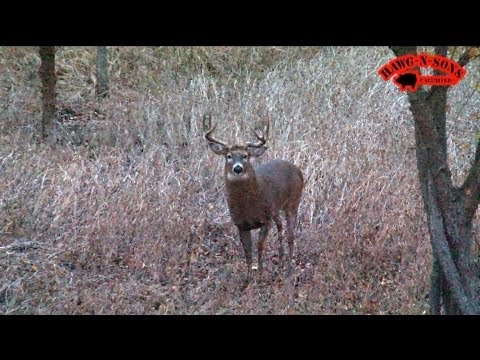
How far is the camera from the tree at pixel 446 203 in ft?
18.2

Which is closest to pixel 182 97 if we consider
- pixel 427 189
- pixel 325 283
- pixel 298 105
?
pixel 298 105

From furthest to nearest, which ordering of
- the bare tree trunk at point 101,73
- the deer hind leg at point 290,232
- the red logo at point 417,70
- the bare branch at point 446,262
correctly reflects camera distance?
1. the bare tree trunk at point 101,73
2. the deer hind leg at point 290,232
3. the bare branch at point 446,262
4. the red logo at point 417,70

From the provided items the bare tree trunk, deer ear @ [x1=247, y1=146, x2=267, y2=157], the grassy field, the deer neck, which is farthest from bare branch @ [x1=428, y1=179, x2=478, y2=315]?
the bare tree trunk

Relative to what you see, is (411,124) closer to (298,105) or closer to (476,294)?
(298,105)

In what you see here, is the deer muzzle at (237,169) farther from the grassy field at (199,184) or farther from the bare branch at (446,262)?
the bare branch at (446,262)

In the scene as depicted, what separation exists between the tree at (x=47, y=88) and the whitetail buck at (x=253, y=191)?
418 cm

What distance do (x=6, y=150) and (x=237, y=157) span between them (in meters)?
4.08

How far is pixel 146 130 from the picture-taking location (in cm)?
1177

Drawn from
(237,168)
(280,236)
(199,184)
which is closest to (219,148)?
(237,168)

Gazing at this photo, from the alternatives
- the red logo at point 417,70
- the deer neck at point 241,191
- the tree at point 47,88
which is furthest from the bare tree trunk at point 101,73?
the red logo at point 417,70

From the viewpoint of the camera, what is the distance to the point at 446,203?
5.64m

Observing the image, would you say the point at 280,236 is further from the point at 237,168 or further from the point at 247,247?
the point at 237,168

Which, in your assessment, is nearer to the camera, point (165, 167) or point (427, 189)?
point (427, 189)

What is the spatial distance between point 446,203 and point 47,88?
24.8 feet
